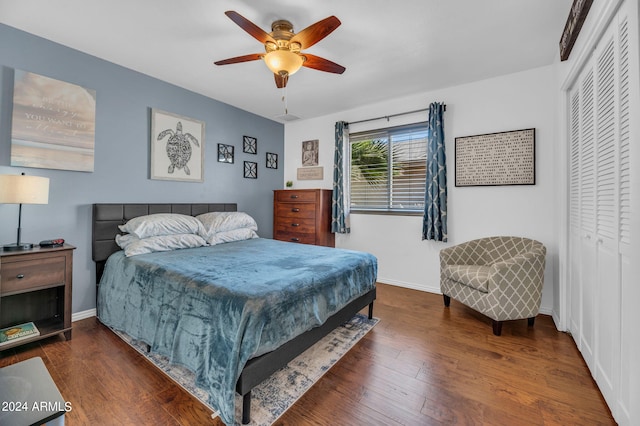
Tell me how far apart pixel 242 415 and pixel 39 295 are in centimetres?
237

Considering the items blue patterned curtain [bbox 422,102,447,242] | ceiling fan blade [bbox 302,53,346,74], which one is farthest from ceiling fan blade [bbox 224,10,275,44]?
blue patterned curtain [bbox 422,102,447,242]

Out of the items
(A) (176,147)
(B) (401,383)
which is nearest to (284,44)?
→ (A) (176,147)

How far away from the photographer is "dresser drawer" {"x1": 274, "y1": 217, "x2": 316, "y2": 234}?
4328 millimetres

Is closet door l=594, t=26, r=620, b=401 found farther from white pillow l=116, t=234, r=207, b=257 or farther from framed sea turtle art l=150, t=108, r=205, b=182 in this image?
framed sea turtle art l=150, t=108, r=205, b=182

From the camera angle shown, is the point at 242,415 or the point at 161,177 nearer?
the point at 242,415

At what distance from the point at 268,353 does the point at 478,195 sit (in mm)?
3055

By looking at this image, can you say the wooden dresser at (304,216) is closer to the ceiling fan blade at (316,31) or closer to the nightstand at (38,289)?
the ceiling fan blade at (316,31)

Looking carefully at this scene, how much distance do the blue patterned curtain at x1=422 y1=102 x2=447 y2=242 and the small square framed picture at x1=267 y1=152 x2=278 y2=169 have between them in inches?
104

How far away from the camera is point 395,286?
4047 millimetres

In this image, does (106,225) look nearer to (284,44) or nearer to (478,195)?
(284,44)

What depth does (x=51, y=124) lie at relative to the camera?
2580 millimetres

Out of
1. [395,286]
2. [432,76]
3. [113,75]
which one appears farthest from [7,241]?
[432,76]

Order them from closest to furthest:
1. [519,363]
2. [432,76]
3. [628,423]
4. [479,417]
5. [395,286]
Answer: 1. [628,423]
2. [479,417]
3. [519,363]
4. [432,76]
5. [395,286]

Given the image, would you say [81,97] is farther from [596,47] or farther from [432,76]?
[596,47]
